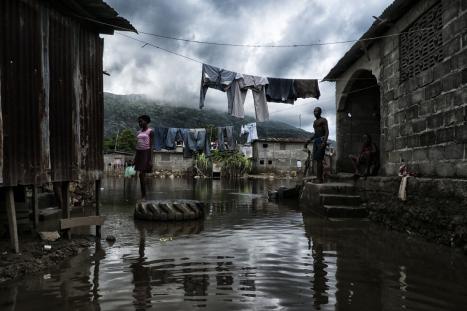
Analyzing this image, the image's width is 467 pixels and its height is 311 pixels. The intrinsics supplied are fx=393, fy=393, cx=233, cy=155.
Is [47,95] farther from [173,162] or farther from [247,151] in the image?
[247,151]

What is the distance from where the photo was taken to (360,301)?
12.7 ft

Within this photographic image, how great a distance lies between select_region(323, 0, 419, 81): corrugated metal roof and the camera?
8.41 metres

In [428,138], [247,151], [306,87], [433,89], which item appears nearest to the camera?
[433,89]

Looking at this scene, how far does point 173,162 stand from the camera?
45.0m

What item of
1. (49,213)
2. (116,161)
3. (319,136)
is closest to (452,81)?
(319,136)

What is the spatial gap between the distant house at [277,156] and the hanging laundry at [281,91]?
1022 inches

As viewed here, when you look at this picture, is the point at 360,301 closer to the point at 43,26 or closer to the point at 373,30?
the point at 43,26

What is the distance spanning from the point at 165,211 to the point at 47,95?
13.1 feet

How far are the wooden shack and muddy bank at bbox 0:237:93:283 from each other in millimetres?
299

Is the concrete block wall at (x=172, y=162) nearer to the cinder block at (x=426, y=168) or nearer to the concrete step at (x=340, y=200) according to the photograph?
the concrete step at (x=340, y=200)

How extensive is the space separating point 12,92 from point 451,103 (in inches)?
273

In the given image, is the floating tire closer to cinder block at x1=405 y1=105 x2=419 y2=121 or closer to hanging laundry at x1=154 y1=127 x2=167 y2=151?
cinder block at x1=405 y1=105 x2=419 y2=121

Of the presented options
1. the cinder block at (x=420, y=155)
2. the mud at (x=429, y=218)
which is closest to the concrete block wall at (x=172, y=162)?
the mud at (x=429, y=218)

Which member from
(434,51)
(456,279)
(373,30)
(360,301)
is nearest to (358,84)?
(373,30)
